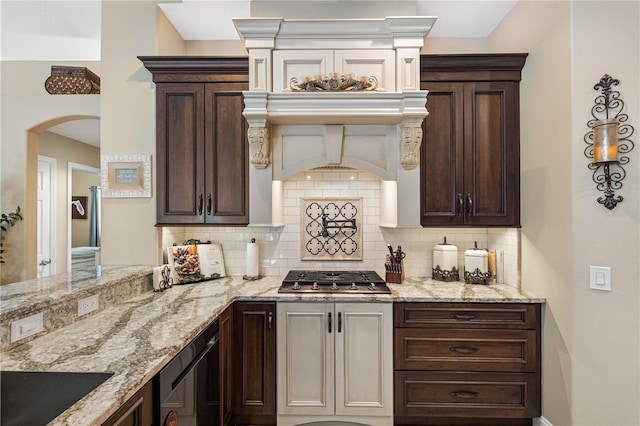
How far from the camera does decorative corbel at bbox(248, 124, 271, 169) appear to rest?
7.41 feet

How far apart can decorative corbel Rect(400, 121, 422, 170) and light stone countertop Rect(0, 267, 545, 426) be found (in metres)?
0.96

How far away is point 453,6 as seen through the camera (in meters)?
2.52

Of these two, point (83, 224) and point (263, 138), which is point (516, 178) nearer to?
point (263, 138)

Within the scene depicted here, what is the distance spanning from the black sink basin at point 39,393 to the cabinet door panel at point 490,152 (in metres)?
2.45

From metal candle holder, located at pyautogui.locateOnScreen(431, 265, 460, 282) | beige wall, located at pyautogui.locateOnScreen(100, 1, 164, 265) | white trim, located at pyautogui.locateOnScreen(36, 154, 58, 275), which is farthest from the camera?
white trim, located at pyautogui.locateOnScreen(36, 154, 58, 275)

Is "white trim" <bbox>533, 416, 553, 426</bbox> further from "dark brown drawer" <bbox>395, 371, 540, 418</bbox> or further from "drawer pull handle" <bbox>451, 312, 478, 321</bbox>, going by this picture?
"drawer pull handle" <bbox>451, 312, 478, 321</bbox>

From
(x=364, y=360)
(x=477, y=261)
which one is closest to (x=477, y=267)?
(x=477, y=261)

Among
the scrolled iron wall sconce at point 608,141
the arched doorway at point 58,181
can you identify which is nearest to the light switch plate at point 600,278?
the scrolled iron wall sconce at point 608,141

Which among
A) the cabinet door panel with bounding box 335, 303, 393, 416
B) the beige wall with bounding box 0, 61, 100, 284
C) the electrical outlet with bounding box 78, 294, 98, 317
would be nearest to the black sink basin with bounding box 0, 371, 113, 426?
the electrical outlet with bounding box 78, 294, 98, 317

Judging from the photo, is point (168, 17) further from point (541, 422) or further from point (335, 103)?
point (541, 422)

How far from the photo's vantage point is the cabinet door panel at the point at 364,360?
6.98 feet

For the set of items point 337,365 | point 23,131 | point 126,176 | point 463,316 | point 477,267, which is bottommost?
point 337,365

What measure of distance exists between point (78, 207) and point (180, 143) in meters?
4.89

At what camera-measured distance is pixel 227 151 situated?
2449mm
